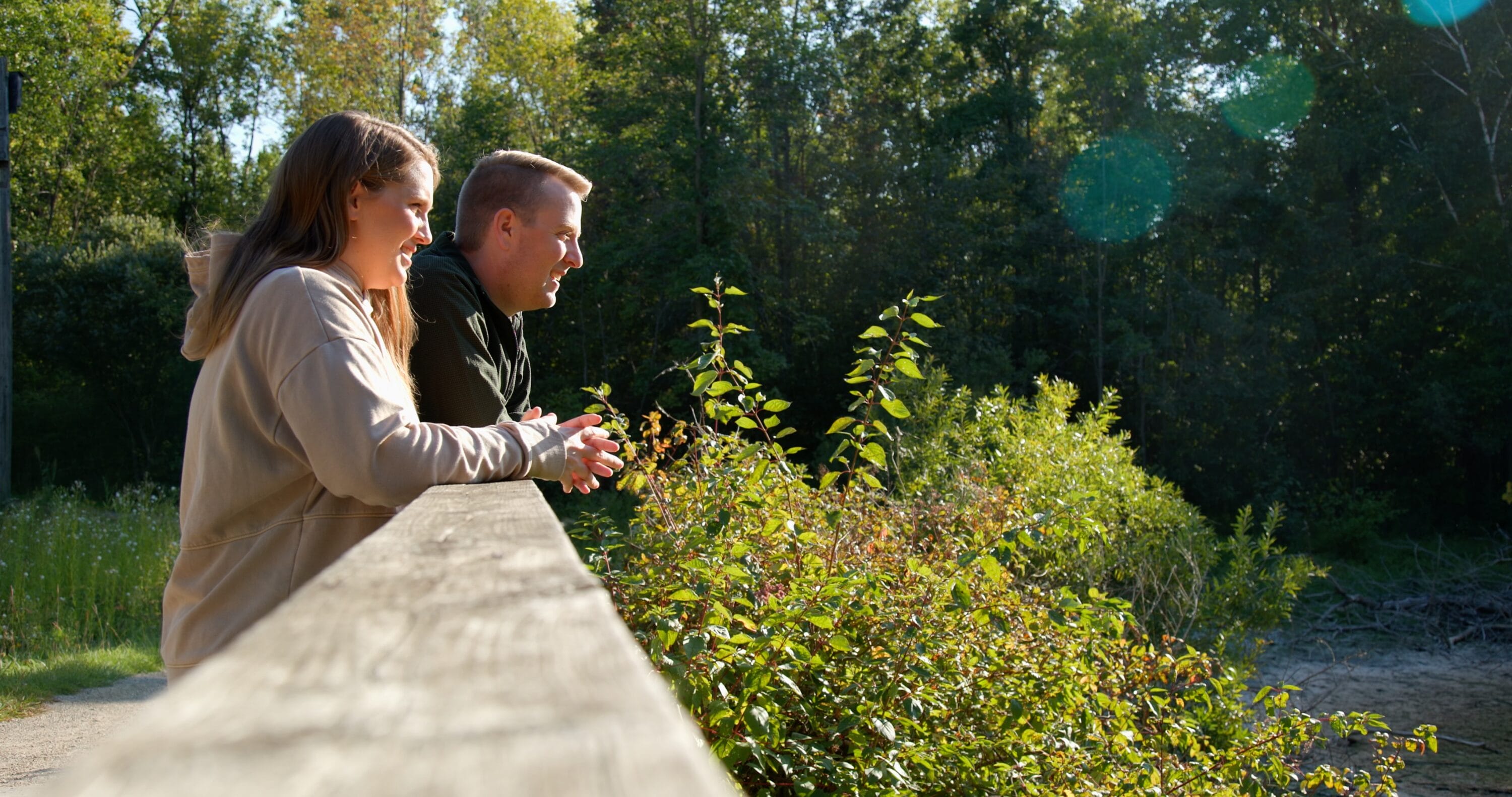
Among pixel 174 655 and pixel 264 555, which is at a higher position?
pixel 264 555

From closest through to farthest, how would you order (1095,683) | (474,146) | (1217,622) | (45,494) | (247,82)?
(1095,683) < (1217,622) < (45,494) < (474,146) < (247,82)

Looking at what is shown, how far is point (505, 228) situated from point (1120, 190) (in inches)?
877

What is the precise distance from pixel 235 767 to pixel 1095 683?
353 cm

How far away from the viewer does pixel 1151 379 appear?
22547mm

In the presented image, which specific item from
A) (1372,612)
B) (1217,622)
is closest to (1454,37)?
(1372,612)

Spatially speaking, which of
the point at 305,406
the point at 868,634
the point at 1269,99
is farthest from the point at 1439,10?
the point at 305,406

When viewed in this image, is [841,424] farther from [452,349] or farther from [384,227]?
[384,227]

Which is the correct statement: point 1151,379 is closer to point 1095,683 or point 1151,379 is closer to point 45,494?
point 45,494

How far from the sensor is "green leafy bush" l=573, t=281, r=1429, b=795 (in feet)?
8.75

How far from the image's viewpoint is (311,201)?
1897 millimetres

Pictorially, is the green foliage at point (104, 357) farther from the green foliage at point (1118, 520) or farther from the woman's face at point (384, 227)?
the woman's face at point (384, 227)

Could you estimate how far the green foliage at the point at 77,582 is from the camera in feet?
24.3

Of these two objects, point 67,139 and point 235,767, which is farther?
point 67,139

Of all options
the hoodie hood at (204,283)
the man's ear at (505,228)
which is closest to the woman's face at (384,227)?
the hoodie hood at (204,283)
